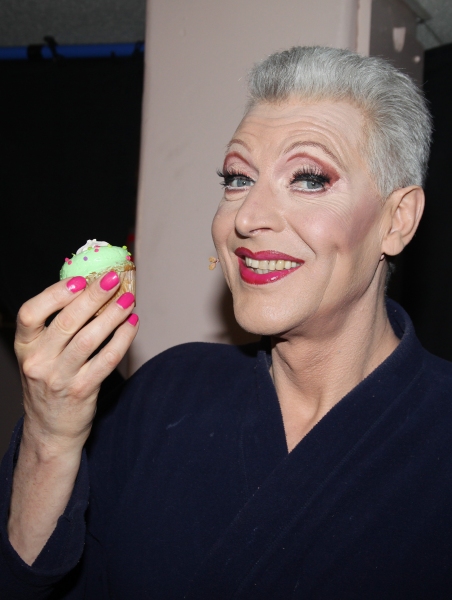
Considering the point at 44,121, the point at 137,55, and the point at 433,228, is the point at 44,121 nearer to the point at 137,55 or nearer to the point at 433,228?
the point at 137,55

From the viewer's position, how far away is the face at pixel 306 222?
108 cm

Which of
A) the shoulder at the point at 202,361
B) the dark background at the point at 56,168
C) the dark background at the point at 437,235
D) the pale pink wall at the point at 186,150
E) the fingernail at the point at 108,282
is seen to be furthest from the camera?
the dark background at the point at 56,168

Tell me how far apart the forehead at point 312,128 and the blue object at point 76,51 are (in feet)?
3.99

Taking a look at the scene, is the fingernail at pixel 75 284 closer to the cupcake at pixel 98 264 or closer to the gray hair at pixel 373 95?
the cupcake at pixel 98 264

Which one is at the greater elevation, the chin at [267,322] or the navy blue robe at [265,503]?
the chin at [267,322]

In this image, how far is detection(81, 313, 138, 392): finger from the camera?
3.42ft

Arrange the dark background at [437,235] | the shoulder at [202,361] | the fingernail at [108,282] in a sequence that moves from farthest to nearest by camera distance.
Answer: the dark background at [437,235] → the shoulder at [202,361] → the fingernail at [108,282]

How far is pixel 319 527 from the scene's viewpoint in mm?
1045

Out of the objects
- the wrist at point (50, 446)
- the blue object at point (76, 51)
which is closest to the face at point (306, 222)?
the wrist at point (50, 446)

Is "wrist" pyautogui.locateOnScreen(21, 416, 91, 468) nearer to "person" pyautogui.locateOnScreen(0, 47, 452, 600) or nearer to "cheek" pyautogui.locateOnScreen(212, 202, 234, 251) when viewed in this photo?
"person" pyautogui.locateOnScreen(0, 47, 452, 600)

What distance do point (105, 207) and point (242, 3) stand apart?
96 cm

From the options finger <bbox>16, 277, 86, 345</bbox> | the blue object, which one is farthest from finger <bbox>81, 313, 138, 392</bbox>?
the blue object

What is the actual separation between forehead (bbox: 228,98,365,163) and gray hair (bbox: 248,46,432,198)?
17mm

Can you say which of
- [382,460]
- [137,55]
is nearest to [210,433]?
[382,460]
